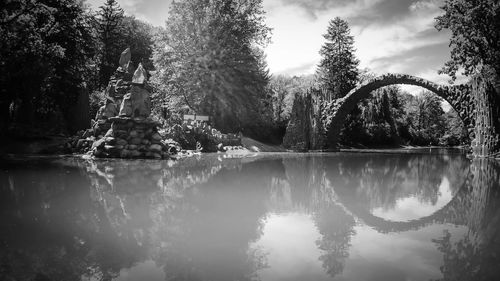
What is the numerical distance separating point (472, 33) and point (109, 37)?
4320 cm

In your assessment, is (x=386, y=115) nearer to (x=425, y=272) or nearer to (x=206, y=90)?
(x=206, y=90)

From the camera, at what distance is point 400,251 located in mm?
3332

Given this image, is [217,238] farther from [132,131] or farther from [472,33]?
[472,33]

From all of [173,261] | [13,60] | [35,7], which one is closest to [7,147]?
[13,60]

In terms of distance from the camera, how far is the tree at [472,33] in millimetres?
23016

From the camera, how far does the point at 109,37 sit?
46.6 meters

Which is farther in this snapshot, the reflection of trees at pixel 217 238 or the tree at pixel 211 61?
the tree at pixel 211 61

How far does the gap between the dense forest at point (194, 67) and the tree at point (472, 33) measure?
0.08 m

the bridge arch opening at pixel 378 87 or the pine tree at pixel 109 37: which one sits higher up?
the pine tree at pixel 109 37

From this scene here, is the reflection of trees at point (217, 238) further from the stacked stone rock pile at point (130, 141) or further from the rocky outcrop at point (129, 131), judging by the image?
the rocky outcrop at point (129, 131)

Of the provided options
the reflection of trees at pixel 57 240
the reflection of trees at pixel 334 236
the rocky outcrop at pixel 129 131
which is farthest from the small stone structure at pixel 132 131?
the reflection of trees at pixel 334 236

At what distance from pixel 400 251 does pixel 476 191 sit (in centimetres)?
546

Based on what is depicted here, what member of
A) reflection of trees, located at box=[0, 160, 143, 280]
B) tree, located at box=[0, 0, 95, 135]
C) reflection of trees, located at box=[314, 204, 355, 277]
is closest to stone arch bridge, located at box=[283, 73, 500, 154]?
tree, located at box=[0, 0, 95, 135]

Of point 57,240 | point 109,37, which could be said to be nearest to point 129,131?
point 57,240
